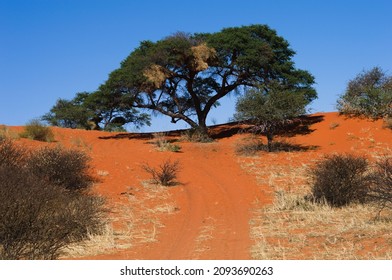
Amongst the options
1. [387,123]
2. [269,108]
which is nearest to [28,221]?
[269,108]

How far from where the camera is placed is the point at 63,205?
9680 millimetres

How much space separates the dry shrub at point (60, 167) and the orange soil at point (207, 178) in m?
1.08

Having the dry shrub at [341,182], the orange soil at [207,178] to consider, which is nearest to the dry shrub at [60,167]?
the orange soil at [207,178]

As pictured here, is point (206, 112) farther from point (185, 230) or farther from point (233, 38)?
point (185, 230)

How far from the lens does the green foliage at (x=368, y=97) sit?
2741 centimetres

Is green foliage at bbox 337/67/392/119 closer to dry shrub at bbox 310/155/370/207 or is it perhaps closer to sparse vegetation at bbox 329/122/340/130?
sparse vegetation at bbox 329/122/340/130

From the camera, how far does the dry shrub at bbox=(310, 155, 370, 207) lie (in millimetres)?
12945

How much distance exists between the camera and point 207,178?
1834cm

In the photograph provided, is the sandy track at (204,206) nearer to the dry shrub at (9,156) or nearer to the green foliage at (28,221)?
the green foliage at (28,221)

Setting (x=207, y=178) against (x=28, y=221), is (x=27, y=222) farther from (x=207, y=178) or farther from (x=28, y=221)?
(x=207, y=178)

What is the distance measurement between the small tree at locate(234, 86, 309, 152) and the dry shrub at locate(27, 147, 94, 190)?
10.8m

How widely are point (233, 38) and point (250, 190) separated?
14.4 meters

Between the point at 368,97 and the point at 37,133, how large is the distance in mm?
18541
